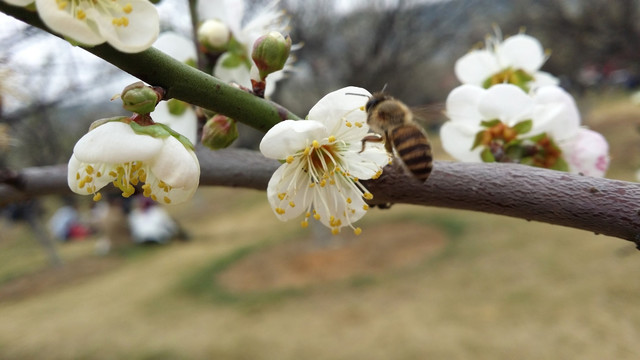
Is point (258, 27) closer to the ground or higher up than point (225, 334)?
higher up

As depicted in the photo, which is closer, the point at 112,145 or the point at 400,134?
the point at 112,145

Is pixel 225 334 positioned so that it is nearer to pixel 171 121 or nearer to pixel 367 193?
pixel 171 121

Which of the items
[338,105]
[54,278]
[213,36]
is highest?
[213,36]

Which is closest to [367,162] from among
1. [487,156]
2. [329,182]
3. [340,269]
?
[329,182]

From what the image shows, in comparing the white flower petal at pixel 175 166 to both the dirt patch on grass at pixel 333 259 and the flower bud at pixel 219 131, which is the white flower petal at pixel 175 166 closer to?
the flower bud at pixel 219 131

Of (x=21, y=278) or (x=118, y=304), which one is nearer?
(x=118, y=304)

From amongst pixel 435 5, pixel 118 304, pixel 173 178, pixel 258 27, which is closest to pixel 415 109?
pixel 258 27

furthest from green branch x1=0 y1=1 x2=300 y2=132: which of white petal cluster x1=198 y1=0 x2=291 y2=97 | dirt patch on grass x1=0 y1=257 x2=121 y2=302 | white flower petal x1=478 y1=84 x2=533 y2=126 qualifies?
dirt patch on grass x1=0 y1=257 x2=121 y2=302

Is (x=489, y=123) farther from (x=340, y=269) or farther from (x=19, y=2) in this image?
(x=340, y=269)
